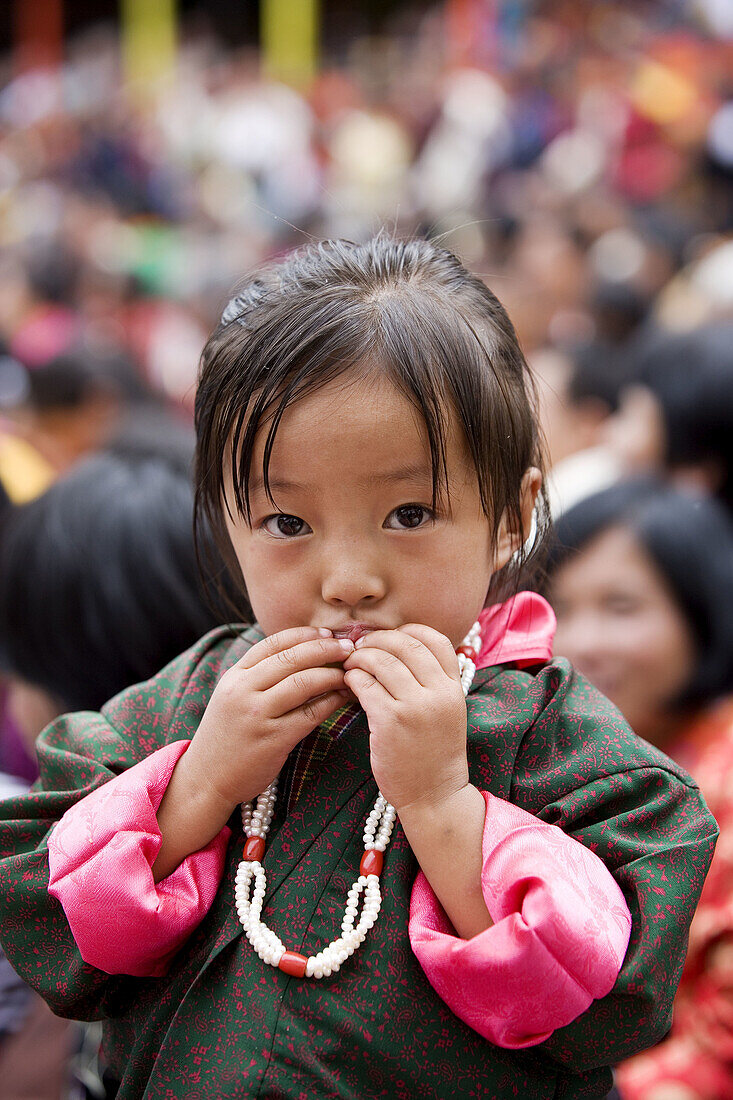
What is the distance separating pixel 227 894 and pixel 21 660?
2.26 feet

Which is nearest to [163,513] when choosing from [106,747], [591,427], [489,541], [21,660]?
[21,660]

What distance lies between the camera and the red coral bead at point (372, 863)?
1.01 metres

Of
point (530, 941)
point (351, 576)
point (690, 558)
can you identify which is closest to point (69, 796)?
point (351, 576)

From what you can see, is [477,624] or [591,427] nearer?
[477,624]

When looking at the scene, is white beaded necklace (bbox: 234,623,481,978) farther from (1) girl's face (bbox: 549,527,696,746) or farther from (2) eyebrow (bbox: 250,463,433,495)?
(1) girl's face (bbox: 549,527,696,746)

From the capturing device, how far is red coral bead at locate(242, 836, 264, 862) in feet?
3.43

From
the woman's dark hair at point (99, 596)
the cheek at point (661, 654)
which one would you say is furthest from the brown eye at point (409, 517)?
the cheek at point (661, 654)

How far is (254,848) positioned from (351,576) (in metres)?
0.30

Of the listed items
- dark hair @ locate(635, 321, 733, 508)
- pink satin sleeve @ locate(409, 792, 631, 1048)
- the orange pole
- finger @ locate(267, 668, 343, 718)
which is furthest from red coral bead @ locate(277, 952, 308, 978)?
the orange pole

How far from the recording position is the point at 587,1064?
96 cm

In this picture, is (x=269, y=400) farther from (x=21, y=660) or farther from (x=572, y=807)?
(x=21, y=660)

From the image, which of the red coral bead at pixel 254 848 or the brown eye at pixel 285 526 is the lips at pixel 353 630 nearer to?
the brown eye at pixel 285 526

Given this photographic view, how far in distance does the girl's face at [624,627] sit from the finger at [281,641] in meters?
1.10

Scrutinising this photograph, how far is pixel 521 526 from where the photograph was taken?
3.66 feet
